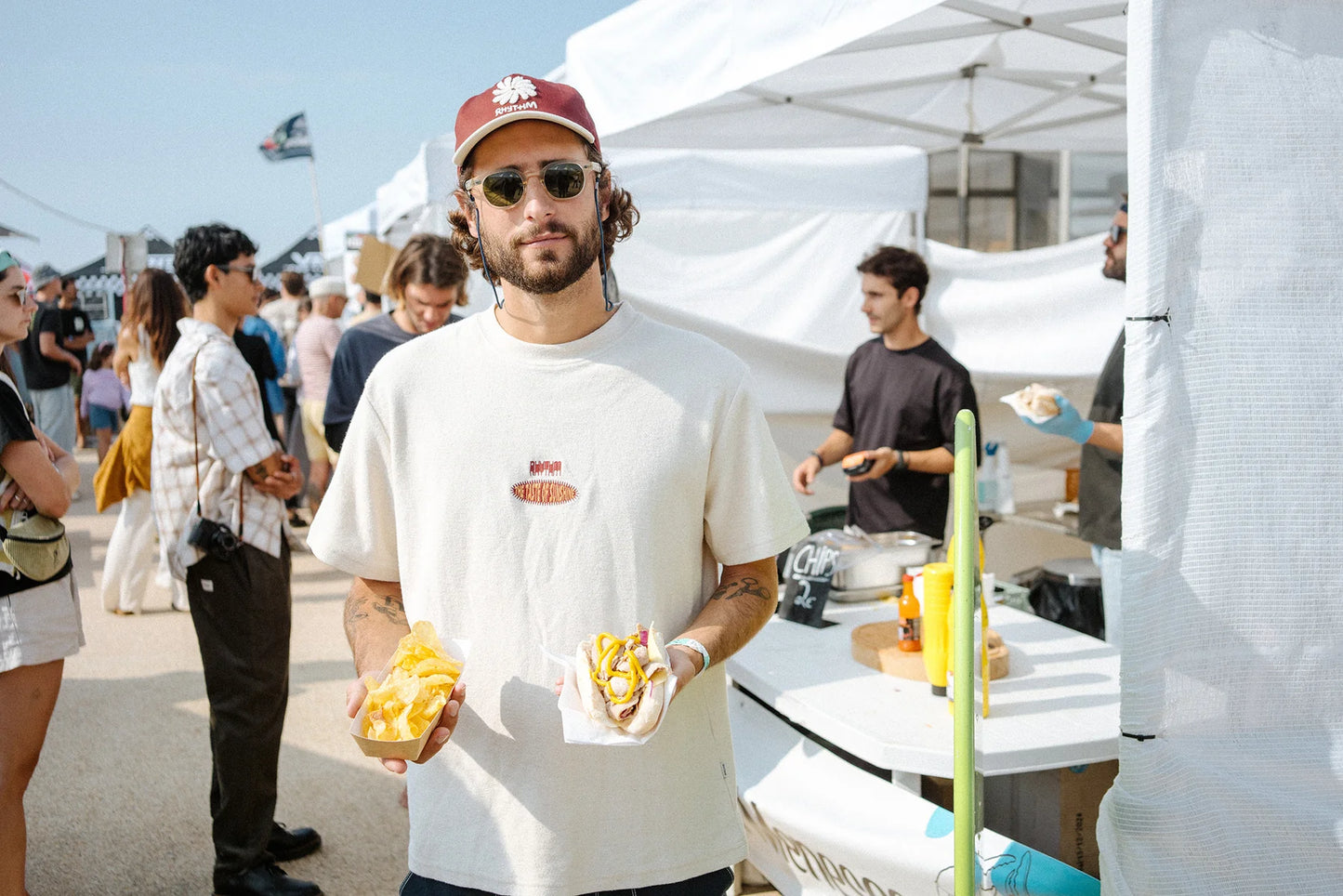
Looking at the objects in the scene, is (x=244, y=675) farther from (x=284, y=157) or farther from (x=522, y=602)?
(x=284, y=157)

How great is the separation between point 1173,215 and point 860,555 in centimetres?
181

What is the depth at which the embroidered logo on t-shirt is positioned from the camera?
1.51m

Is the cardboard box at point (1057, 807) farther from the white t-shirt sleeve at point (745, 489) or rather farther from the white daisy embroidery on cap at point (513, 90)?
the white daisy embroidery on cap at point (513, 90)

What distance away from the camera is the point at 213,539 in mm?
2910

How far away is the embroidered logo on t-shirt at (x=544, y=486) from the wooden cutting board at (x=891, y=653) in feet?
4.45

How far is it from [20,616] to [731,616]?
77.0 inches

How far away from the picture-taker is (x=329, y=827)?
3713 millimetres

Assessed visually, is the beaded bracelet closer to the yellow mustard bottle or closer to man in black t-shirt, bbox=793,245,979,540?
the yellow mustard bottle

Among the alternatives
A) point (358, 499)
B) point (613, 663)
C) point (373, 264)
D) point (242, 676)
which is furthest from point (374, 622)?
point (373, 264)

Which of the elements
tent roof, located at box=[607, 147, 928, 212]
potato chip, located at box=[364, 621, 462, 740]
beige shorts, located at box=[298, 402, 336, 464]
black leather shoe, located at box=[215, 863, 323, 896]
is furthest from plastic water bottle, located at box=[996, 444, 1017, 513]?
beige shorts, located at box=[298, 402, 336, 464]

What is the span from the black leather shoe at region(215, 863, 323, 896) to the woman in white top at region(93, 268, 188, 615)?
1967mm

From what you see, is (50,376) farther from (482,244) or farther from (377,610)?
(482,244)

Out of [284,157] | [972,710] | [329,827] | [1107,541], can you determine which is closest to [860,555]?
[1107,541]

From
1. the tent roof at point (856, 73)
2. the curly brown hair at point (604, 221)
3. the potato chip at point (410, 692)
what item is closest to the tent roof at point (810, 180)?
the tent roof at point (856, 73)
